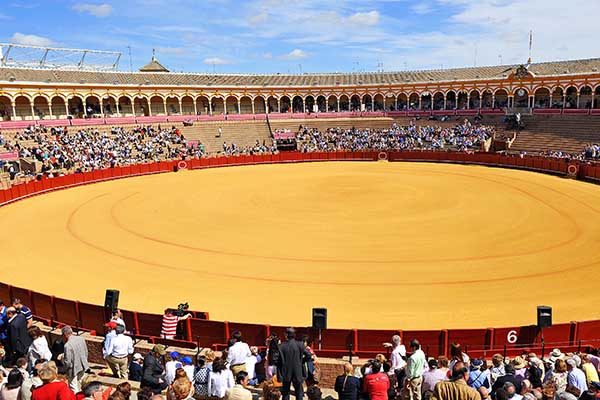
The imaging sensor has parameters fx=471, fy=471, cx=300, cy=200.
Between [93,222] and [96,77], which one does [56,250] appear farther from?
[96,77]

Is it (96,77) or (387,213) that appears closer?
(387,213)

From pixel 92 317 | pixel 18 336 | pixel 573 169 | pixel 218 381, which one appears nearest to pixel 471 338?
pixel 218 381

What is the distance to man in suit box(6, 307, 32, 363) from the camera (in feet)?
28.6

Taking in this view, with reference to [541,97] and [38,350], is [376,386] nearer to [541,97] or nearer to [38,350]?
[38,350]

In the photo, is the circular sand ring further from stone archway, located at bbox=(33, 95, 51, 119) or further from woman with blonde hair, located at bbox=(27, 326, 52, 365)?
stone archway, located at bbox=(33, 95, 51, 119)

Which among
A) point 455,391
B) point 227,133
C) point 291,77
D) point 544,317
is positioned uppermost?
point 291,77

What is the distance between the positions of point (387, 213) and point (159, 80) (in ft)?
161

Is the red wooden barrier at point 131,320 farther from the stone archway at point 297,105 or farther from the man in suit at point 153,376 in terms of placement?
the stone archway at point 297,105

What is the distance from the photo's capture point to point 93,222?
23250 mm

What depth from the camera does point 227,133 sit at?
5678cm

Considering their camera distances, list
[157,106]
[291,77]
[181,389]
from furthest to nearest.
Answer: [291,77], [157,106], [181,389]

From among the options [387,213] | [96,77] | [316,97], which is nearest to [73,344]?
[387,213]

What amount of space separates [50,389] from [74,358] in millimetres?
2464

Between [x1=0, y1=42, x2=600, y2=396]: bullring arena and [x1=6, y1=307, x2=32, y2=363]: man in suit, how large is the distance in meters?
1.44
